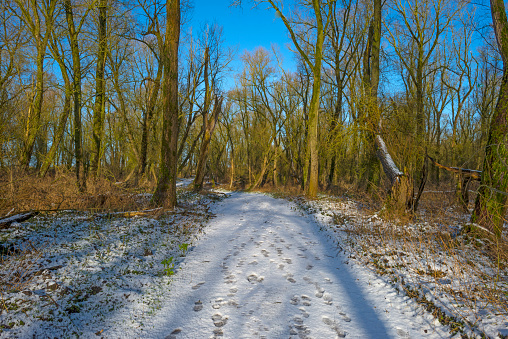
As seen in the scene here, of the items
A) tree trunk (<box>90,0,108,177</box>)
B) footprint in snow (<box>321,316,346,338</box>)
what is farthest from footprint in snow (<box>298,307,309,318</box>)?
tree trunk (<box>90,0,108,177</box>)

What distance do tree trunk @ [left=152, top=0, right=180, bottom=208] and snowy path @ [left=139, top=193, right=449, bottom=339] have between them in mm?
3472

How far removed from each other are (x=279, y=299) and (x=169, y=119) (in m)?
7.31

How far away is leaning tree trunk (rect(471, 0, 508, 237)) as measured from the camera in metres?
5.66

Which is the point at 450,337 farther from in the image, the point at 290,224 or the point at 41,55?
the point at 41,55

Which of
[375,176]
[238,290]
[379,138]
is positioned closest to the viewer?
[238,290]

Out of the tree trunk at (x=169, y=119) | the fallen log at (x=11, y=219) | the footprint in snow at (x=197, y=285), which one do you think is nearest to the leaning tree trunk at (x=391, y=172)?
the footprint in snow at (x=197, y=285)

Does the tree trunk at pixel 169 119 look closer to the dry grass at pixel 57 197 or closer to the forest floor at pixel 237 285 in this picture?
the dry grass at pixel 57 197

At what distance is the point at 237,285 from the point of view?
4117 millimetres

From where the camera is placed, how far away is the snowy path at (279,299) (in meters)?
3.06

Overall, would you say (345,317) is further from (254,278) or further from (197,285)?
(197,285)

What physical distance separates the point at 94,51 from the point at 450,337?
14.8m

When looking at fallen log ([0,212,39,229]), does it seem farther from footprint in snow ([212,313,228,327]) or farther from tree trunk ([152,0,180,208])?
footprint in snow ([212,313,228,327])

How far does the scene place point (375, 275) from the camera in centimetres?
460

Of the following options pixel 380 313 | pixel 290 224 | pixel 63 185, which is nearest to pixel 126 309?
pixel 380 313
